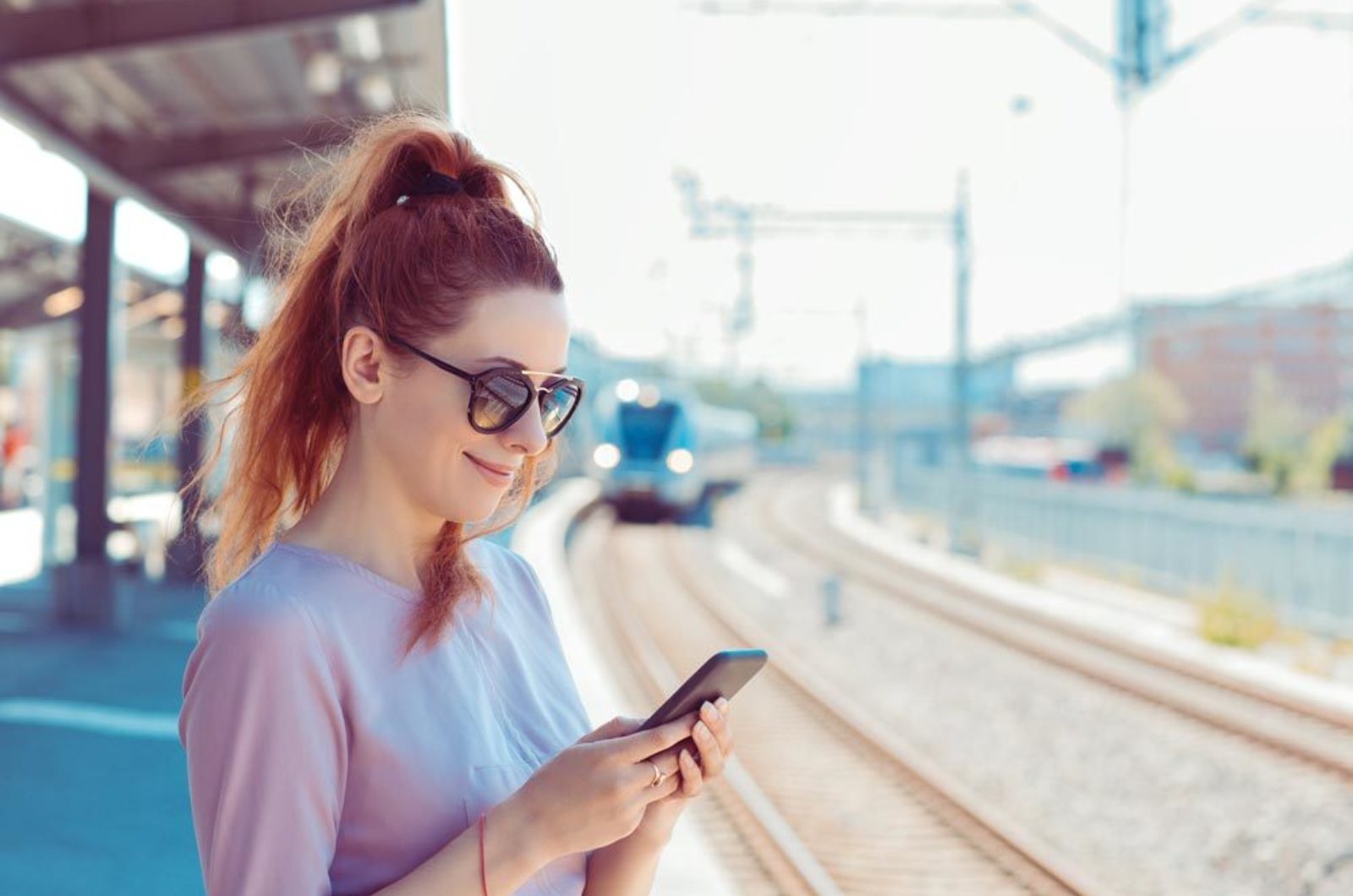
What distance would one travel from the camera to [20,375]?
2588 centimetres

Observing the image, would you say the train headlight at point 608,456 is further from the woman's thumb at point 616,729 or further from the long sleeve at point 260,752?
the long sleeve at point 260,752

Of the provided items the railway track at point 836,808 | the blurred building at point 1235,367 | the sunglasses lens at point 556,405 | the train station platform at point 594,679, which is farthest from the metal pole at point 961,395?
the blurred building at point 1235,367

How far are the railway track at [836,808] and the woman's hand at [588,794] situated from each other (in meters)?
4.96

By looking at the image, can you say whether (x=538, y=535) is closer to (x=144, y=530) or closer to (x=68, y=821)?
(x=144, y=530)

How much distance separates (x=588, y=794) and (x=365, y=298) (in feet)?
2.19

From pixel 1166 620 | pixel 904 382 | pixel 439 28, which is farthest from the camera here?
pixel 904 382

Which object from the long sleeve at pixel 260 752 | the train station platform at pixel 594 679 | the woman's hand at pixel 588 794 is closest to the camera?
the long sleeve at pixel 260 752

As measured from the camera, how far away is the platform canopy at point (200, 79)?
309 inches

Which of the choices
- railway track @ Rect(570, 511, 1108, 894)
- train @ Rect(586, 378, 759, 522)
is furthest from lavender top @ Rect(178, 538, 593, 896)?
train @ Rect(586, 378, 759, 522)

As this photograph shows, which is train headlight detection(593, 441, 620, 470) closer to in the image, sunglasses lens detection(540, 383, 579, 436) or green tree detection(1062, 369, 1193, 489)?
green tree detection(1062, 369, 1193, 489)

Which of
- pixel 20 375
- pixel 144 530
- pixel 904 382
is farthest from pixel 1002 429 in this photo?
pixel 144 530

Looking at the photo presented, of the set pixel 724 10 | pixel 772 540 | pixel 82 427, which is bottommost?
pixel 772 540

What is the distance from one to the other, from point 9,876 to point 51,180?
725 centimetres

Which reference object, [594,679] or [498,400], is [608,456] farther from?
[498,400]
